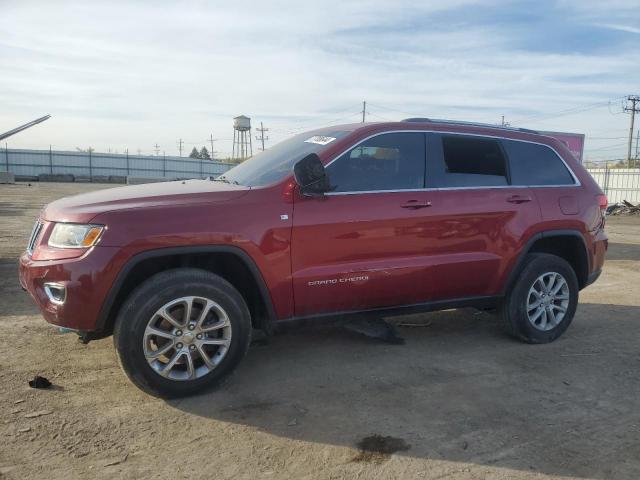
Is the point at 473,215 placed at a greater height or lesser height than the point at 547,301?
greater

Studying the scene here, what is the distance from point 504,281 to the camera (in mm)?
4770

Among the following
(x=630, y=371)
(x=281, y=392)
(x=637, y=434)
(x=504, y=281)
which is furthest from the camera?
(x=504, y=281)

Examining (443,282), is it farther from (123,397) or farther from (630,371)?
(123,397)

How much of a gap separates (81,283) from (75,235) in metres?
0.32

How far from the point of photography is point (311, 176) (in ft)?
12.5

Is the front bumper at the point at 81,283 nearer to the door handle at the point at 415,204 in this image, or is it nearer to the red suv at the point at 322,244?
the red suv at the point at 322,244

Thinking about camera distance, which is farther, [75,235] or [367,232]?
[367,232]

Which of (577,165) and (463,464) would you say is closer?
(463,464)

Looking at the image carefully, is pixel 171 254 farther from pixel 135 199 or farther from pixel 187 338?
pixel 187 338

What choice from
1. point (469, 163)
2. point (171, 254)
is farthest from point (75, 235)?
point (469, 163)

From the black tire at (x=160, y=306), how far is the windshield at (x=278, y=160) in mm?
877

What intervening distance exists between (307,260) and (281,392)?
0.94 meters

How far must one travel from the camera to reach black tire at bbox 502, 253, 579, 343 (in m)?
4.83

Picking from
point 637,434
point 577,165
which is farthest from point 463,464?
point 577,165
